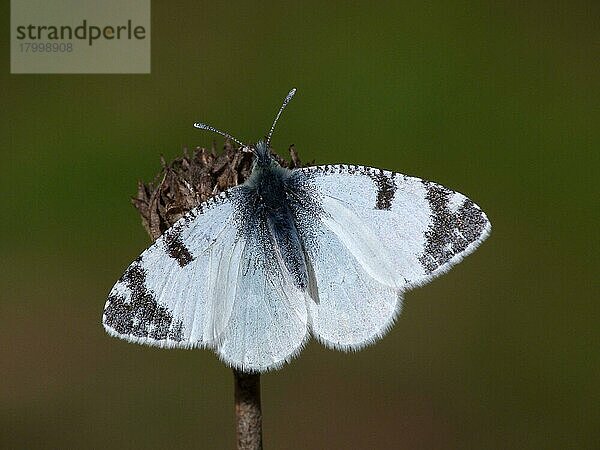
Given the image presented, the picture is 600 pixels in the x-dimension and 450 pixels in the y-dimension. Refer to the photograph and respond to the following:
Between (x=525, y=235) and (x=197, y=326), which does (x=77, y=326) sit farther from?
(x=197, y=326)

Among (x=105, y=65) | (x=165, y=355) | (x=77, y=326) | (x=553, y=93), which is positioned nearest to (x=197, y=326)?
(x=165, y=355)

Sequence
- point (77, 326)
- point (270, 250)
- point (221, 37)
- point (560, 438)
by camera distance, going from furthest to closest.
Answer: point (221, 37)
point (77, 326)
point (560, 438)
point (270, 250)

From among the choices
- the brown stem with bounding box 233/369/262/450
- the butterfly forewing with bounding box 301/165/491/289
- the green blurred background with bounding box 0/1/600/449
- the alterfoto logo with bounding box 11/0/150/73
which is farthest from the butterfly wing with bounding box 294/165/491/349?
the alterfoto logo with bounding box 11/0/150/73

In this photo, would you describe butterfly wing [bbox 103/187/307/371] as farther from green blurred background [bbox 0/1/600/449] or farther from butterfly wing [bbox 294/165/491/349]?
green blurred background [bbox 0/1/600/449]

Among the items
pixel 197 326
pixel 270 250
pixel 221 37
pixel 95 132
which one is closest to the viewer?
pixel 197 326

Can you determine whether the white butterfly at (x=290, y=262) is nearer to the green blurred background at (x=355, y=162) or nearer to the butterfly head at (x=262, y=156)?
the butterfly head at (x=262, y=156)

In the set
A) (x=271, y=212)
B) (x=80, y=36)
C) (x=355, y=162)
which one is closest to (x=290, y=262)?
(x=271, y=212)

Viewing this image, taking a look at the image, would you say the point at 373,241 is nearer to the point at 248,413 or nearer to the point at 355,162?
the point at 248,413
